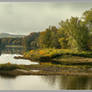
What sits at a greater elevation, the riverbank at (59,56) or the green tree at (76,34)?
the green tree at (76,34)

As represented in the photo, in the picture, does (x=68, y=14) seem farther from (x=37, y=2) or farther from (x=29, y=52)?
(x=29, y=52)

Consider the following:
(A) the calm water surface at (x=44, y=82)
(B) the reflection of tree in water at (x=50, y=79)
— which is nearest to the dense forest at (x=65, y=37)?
(B) the reflection of tree in water at (x=50, y=79)

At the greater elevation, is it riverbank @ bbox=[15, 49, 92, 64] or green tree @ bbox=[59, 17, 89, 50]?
green tree @ bbox=[59, 17, 89, 50]

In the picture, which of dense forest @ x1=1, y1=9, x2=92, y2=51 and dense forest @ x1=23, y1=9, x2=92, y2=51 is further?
dense forest @ x1=23, y1=9, x2=92, y2=51

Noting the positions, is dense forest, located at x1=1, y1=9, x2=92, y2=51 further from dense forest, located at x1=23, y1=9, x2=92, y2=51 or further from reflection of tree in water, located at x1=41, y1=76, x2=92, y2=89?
reflection of tree in water, located at x1=41, y1=76, x2=92, y2=89

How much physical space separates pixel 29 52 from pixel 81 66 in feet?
14.6

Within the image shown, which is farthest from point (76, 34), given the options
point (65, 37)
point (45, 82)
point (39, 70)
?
point (45, 82)

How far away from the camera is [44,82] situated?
1371 centimetres

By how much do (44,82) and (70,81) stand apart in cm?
174

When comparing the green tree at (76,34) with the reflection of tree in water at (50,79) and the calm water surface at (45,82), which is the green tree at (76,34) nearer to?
the calm water surface at (45,82)

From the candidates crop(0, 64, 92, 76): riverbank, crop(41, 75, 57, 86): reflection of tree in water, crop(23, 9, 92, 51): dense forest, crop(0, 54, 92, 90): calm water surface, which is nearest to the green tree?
crop(23, 9, 92, 51): dense forest

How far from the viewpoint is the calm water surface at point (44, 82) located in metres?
13.0

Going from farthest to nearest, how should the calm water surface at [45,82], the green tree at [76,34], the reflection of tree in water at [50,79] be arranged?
the green tree at [76,34] → the reflection of tree in water at [50,79] → the calm water surface at [45,82]

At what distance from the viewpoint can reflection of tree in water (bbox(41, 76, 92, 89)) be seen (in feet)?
42.7
